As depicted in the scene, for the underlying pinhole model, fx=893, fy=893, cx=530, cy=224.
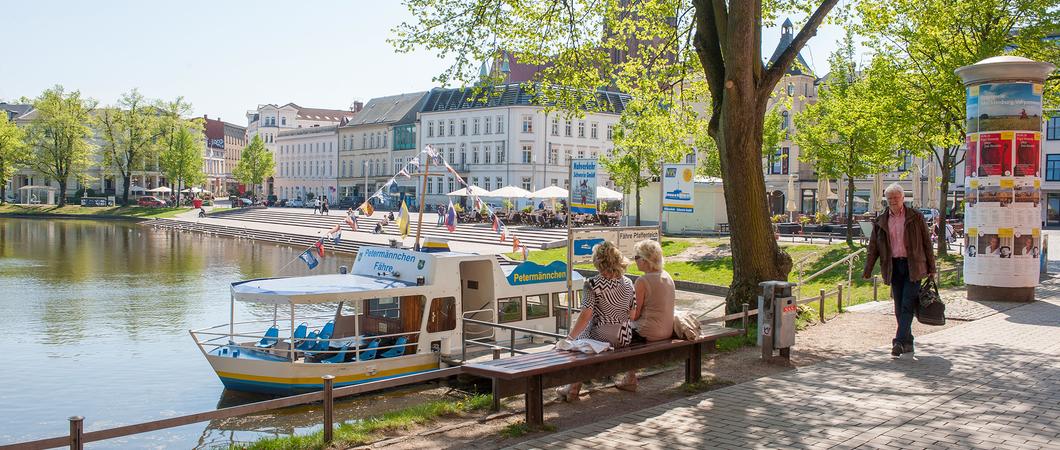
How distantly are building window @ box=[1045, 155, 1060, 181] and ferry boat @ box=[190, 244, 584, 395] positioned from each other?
59814mm

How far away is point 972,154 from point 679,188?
5.52m

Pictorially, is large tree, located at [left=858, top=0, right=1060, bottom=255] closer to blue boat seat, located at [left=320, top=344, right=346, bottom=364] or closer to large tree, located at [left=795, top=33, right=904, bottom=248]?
large tree, located at [left=795, top=33, right=904, bottom=248]

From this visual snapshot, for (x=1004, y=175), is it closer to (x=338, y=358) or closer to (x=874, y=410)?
A: (x=874, y=410)

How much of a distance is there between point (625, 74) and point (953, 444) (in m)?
12.9

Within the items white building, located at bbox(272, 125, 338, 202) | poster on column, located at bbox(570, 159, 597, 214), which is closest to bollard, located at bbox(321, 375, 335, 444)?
poster on column, located at bbox(570, 159, 597, 214)

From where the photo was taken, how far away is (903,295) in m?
10.9

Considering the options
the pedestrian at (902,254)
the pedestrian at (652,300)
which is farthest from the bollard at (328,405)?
the pedestrian at (902,254)

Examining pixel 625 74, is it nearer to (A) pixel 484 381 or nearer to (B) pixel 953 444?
(A) pixel 484 381

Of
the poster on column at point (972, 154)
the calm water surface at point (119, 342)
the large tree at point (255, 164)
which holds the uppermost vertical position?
the large tree at point (255, 164)

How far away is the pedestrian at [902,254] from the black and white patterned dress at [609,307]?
11.8 ft

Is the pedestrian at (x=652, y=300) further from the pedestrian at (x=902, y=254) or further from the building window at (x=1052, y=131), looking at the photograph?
the building window at (x=1052, y=131)

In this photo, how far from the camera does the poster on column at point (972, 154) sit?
16750mm

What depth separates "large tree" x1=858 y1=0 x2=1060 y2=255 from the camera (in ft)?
83.1

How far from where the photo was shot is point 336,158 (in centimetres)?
10462
